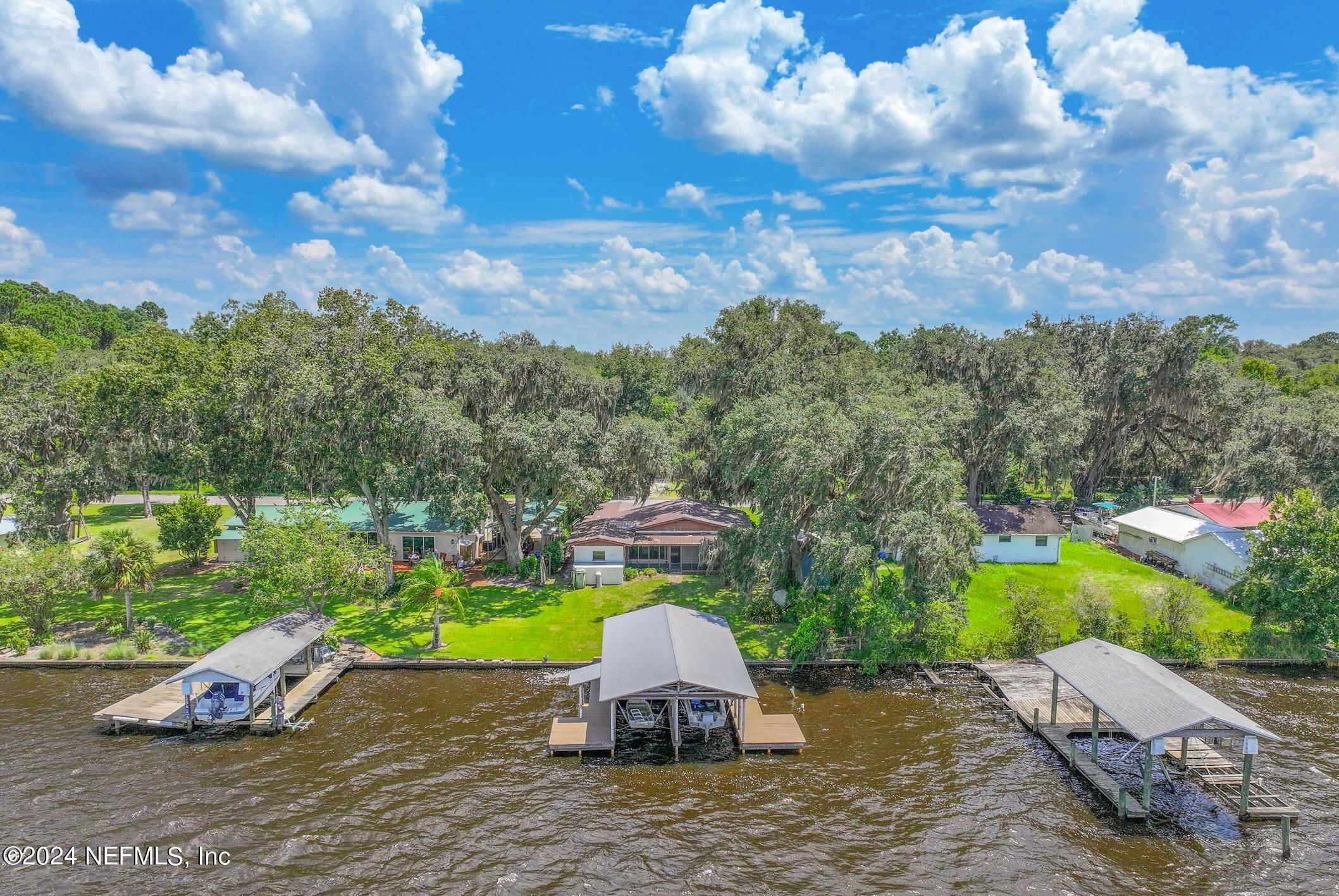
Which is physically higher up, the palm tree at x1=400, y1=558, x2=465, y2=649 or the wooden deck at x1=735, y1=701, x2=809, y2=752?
the palm tree at x1=400, y1=558, x2=465, y2=649

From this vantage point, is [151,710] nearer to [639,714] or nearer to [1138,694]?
[639,714]

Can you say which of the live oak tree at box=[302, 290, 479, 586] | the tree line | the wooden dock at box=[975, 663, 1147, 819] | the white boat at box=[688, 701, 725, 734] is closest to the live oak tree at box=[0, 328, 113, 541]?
the tree line

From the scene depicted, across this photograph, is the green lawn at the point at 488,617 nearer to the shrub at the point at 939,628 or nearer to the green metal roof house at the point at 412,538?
the green metal roof house at the point at 412,538

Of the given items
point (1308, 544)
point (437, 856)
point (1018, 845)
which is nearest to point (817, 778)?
point (1018, 845)

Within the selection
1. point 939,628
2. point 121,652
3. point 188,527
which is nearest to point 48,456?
point 188,527

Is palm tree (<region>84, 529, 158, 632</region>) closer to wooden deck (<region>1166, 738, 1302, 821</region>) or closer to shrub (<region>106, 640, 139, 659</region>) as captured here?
shrub (<region>106, 640, 139, 659</region>)

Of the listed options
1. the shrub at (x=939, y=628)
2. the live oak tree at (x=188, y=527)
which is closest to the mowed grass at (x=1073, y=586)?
the shrub at (x=939, y=628)
